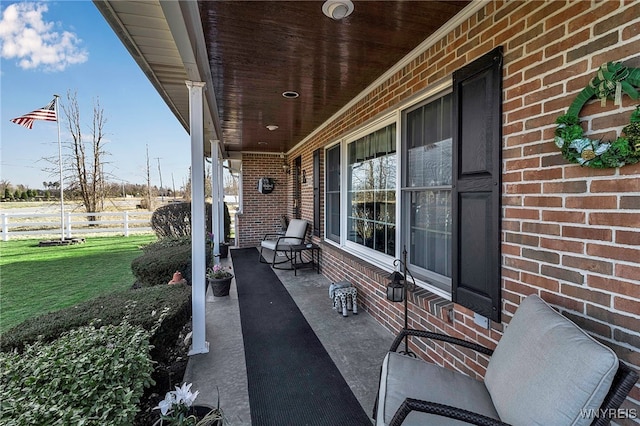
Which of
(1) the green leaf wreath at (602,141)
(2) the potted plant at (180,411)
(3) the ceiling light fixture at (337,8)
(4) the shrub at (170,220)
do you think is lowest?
(2) the potted plant at (180,411)

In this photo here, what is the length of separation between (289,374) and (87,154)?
1190 centimetres

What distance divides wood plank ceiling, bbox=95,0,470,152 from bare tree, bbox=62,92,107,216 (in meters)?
9.04

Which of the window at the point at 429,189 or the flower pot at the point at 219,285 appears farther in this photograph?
the flower pot at the point at 219,285

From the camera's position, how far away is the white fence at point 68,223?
9.56m

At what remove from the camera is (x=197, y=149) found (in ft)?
9.14

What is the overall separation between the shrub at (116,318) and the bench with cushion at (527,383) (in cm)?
151

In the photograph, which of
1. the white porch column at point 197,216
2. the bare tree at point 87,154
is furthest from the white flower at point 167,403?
the bare tree at point 87,154

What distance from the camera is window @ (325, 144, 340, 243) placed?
502cm

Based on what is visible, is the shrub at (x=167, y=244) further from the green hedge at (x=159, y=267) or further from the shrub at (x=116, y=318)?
the shrub at (x=116, y=318)

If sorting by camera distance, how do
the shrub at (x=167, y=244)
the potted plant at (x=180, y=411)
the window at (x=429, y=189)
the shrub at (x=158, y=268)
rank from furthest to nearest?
the shrub at (x=167, y=244)
the shrub at (x=158, y=268)
the window at (x=429, y=189)
the potted plant at (x=180, y=411)

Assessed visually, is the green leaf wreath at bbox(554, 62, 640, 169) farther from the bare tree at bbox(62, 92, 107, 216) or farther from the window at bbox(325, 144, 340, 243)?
the bare tree at bbox(62, 92, 107, 216)

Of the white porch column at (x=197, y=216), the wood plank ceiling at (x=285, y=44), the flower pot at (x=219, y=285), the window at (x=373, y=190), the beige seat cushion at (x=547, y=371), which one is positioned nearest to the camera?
the beige seat cushion at (x=547, y=371)

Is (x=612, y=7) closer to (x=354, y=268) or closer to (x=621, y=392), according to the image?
(x=621, y=392)

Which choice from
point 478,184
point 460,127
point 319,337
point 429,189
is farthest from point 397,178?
point 319,337
